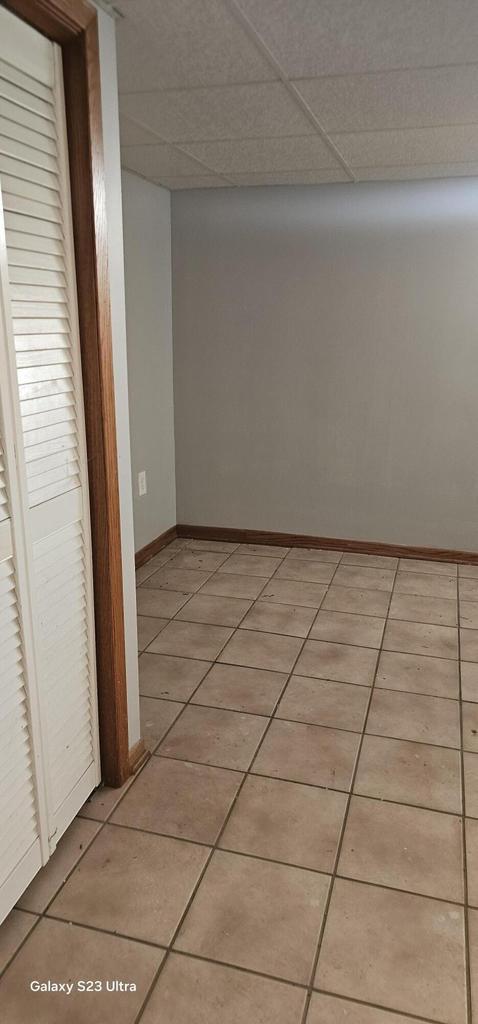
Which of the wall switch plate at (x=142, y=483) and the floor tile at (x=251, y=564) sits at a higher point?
the wall switch plate at (x=142, y=483)

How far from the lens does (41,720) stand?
166 centimetres

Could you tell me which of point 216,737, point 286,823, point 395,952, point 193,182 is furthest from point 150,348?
point 395,952

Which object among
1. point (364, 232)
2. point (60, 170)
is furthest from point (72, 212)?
point (364, 232)

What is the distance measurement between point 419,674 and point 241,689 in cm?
72

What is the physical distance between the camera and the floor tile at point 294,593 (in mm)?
3490

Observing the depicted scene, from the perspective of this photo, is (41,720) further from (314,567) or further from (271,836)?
(314,567)

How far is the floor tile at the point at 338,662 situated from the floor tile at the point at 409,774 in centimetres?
41

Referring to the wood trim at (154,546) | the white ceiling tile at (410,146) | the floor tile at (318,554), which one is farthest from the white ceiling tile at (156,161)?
the floor tile at (318,554)

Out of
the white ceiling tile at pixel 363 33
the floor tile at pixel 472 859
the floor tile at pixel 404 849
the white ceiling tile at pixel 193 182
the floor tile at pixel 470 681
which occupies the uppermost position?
the white ceiling tile at pixel 363 33

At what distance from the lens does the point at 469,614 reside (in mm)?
3340

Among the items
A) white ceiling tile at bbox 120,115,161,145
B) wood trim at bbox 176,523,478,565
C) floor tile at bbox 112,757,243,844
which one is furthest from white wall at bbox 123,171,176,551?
floor tile at bbox 112,757,243,844

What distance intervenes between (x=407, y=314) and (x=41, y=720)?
9.96 feet

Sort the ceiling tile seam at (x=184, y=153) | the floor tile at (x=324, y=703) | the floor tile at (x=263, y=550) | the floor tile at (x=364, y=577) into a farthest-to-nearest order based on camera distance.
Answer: the floor tile at (x=263, y=550)
the floor tile at (x=364, y=577)
the ceiling tile seam at (x=184, y=153)
the floor tile at (x=324, y=703)

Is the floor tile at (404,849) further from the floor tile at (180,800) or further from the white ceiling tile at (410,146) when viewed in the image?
the white ceiling tile at (410,146)
